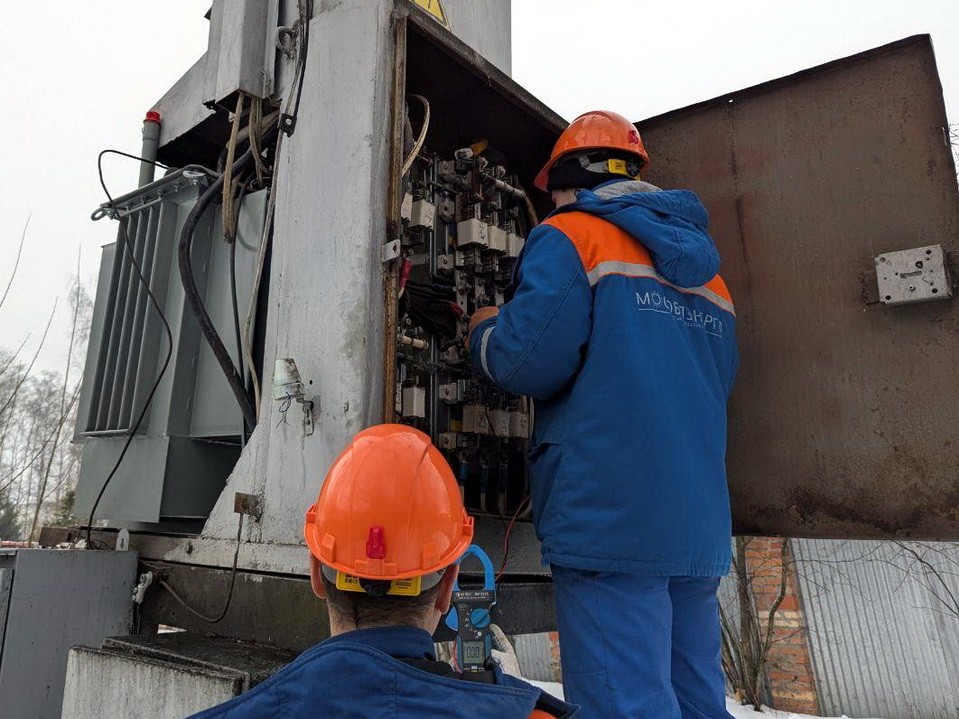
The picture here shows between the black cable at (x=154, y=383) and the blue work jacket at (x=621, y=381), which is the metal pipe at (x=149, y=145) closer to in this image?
the black cable at (x=154, y=383)

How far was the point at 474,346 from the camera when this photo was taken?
2.10m

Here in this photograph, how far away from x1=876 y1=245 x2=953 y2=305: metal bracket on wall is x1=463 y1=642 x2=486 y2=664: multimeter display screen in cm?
166

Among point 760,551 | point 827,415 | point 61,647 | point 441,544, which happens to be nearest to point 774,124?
point 827,415

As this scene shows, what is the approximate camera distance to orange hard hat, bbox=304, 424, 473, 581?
120 centimetres

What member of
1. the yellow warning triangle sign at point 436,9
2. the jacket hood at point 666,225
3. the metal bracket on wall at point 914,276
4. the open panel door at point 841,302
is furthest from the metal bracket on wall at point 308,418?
the metal bracket on wall at point 914,276

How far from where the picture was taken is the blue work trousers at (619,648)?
5.32 feet

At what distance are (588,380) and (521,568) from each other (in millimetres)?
949

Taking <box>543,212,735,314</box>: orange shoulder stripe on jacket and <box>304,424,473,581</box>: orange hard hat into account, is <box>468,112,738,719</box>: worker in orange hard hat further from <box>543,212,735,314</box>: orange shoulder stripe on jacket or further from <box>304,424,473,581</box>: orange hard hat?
<box>304,424,473,581</box>: orange hard hat

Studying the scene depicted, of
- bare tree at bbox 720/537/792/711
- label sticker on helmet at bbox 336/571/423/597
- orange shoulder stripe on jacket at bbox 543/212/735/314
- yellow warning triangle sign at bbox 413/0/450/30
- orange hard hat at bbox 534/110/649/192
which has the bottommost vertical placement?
bare tree at bbox 720/537/792/711

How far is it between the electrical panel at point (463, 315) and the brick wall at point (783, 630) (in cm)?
560

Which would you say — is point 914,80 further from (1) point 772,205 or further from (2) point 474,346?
(2) point 474,346

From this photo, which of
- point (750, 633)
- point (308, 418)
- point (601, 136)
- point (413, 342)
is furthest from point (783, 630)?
point (308, 418)

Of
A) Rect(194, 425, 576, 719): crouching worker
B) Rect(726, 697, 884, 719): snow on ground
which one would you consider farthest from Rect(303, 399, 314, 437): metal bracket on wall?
Rect(726, 697, 884, 719): snow on ground

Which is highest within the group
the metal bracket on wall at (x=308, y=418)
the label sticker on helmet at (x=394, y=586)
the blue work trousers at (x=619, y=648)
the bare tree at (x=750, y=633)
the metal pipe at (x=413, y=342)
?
the metal pipe at (x=413, y=342)
